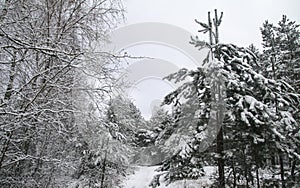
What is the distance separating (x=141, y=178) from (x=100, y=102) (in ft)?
53.7

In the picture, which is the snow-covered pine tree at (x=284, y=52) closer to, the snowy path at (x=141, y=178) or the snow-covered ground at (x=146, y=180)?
the snow-covered ground at (x=146, y=180)

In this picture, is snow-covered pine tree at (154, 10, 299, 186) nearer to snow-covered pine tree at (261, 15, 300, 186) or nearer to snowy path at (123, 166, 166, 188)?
snow-covered pine tree at (261, 15, 300, 186)

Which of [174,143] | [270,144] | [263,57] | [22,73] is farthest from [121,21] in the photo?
[263,57]

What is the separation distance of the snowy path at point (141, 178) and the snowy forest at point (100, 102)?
947 centimetres

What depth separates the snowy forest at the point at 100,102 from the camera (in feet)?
8.84

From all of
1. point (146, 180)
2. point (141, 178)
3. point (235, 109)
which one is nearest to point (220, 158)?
point (235, 109)

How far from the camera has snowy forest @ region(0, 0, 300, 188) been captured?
106 inches

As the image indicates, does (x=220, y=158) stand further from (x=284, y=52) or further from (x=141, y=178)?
(x=141, y=178)

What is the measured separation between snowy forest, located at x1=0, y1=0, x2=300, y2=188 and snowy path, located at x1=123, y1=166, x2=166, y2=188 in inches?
373

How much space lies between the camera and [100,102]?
3.32 metres

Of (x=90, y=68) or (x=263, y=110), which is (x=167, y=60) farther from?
(x=90, y=68)

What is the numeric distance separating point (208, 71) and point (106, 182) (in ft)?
27.8

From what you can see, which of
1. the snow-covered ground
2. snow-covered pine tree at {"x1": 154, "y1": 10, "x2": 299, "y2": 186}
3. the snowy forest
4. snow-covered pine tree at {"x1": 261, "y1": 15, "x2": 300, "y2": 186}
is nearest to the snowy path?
the snow-covered ground

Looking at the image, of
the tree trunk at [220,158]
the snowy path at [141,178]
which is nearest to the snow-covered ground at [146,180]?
the snowy path at [141,178]
